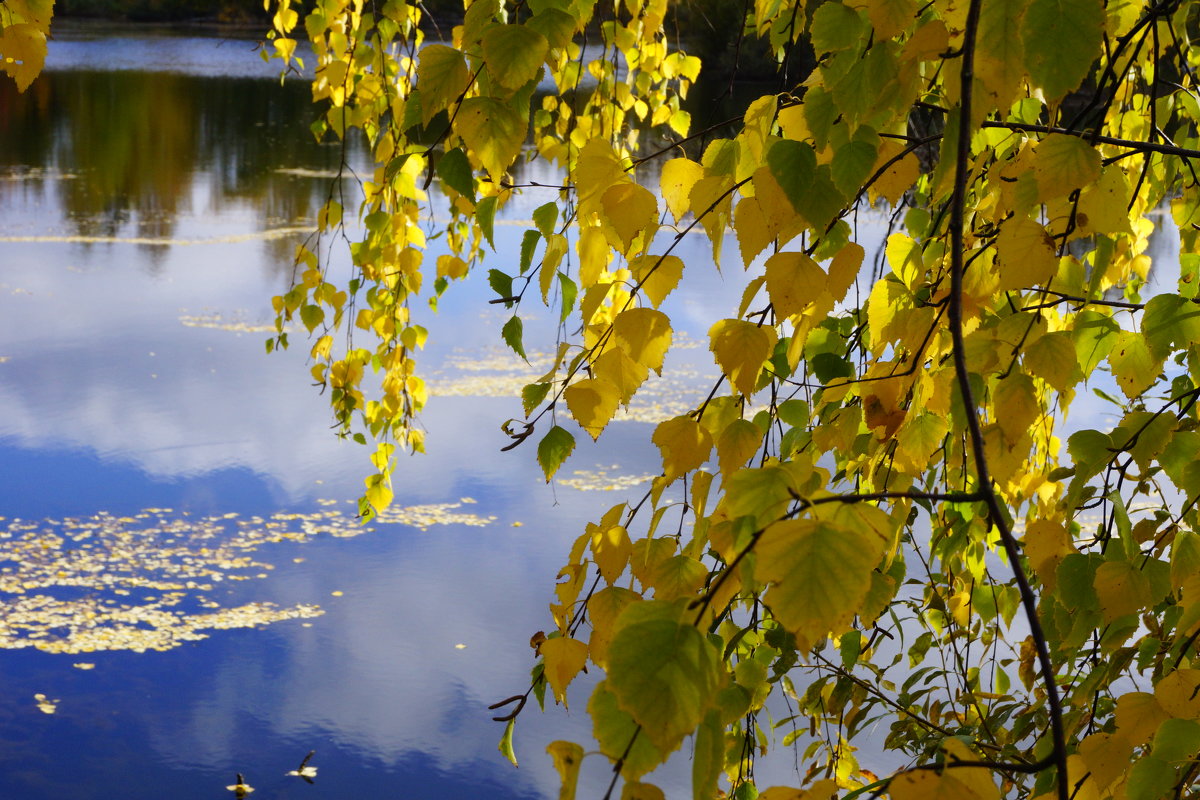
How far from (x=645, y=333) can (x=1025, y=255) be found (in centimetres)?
20

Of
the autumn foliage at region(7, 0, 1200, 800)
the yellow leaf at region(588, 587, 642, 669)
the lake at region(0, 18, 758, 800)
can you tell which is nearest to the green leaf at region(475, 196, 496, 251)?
the autumn foliage at region(7, 0, 1200, 800)

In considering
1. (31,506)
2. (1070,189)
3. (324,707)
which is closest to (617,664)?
(1070,189)

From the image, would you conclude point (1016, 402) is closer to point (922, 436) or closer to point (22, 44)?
point (922, 436)

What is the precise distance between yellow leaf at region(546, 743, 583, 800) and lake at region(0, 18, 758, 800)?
179cm

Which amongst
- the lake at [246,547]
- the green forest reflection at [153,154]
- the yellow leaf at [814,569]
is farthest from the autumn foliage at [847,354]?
the green forest reflection at [153,154]

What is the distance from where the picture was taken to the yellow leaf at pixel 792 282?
0.52 m

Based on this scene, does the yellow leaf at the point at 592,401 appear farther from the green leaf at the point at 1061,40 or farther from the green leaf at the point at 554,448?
the green leaf at the point at 1061,40

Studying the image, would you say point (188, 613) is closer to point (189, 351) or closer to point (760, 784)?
point (760, 784)

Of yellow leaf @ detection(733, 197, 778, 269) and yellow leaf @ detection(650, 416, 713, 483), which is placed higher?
yellow leaf @ detection(733, 197, 778, 269)

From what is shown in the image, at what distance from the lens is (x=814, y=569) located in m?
0.34

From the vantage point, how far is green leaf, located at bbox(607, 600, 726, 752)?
0.33 m

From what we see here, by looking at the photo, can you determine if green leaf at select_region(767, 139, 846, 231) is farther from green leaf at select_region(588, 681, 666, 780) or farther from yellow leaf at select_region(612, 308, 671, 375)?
green leaf at select_region(588, 681, 666, 780)

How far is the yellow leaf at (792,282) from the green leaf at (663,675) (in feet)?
0.70

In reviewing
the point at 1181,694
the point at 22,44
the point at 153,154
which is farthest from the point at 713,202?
the point at 153,154
